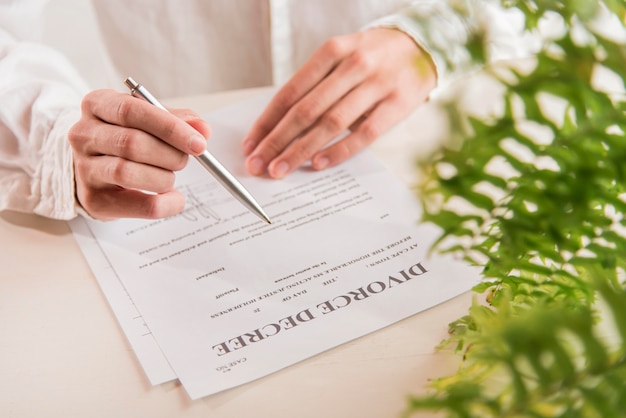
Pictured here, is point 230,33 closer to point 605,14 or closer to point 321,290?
point 321,290

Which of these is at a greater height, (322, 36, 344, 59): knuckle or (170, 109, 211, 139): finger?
(322, 36, 344, 59): knuckle

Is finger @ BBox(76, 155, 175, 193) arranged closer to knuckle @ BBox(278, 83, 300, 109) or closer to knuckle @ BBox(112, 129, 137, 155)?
knuckle @ BBox(112, 129, 137, 155)

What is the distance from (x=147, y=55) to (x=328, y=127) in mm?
500

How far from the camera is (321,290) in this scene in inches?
23.5

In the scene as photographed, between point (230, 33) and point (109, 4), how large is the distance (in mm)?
199

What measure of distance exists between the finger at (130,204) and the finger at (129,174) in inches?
0.4

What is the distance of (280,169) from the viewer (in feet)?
2.39

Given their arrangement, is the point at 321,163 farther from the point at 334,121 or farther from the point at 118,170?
the point at 118,170

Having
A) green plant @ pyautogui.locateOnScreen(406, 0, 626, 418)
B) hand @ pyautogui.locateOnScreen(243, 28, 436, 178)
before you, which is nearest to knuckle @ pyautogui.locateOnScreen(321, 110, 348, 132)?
hand @ pyautogui.locateOnScreen(243, 28, 436, 178)

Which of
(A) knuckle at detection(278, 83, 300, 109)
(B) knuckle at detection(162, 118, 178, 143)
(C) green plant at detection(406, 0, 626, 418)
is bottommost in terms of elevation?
(A) knuckle at detection(278, 83, 300, 109)

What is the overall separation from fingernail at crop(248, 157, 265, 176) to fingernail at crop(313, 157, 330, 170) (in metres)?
0.06

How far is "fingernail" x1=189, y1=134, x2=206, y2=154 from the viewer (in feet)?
1.99

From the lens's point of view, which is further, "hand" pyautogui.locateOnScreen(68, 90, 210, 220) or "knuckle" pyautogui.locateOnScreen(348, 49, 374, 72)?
"knuckle" pyautogui.locateOnScreen(348, 49, 374, 72)

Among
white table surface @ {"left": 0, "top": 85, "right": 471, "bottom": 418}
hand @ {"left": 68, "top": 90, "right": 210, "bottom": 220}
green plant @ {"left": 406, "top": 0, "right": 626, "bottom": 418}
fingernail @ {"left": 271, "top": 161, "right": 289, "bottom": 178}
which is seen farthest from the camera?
fingernail @ {"left": 271, "top": 161, "right": 289, "bottom": 178}
